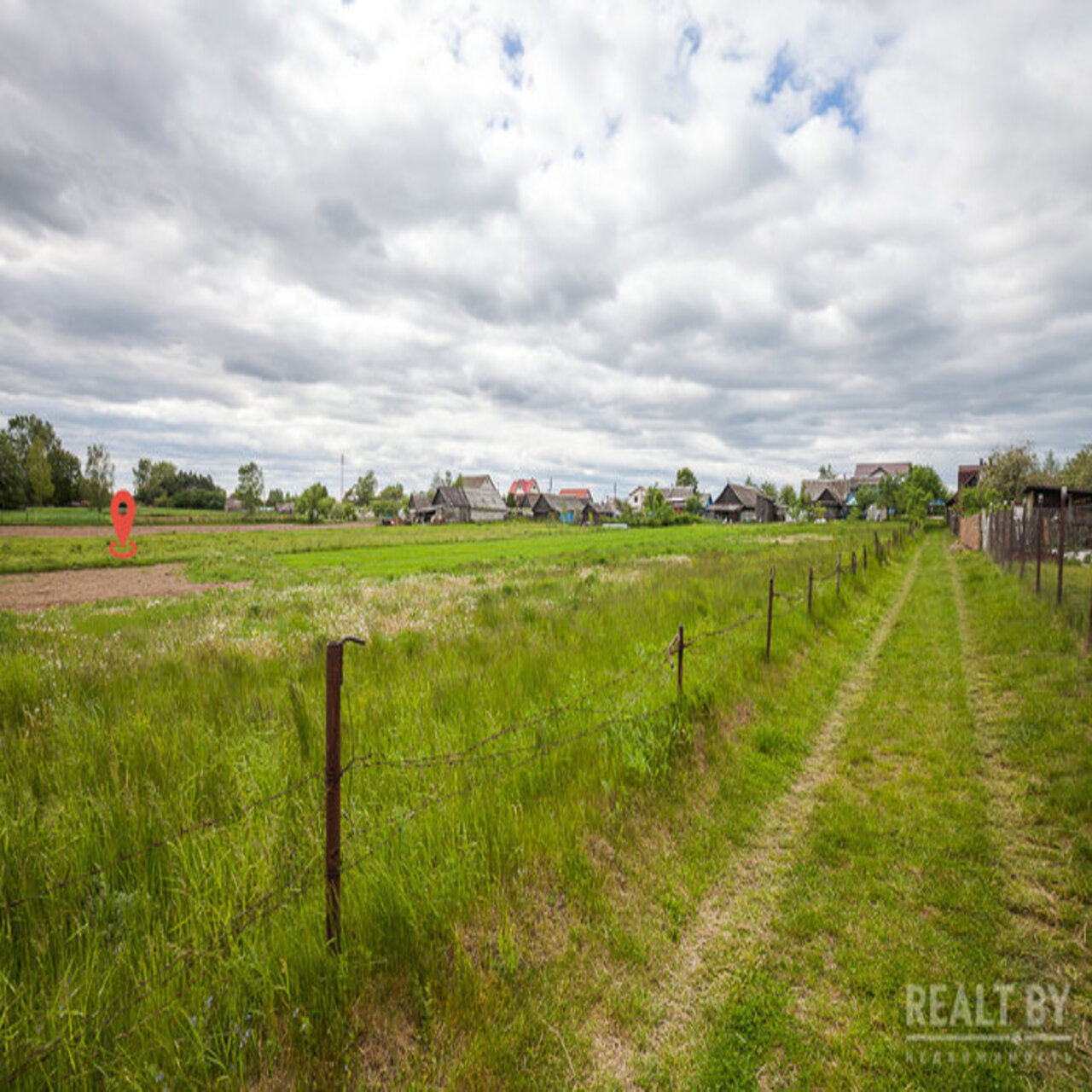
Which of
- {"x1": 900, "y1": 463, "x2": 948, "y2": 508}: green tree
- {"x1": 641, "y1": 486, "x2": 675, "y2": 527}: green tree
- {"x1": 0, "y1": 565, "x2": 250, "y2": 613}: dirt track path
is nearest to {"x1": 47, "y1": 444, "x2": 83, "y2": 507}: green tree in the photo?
{"x1": 0, "y1": 565, "x2": 250, "y2": 613}: dirt track path

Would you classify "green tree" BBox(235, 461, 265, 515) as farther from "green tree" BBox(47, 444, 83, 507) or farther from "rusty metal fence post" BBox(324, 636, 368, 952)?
"rusty metal fence post" BBox(324, 636, 368, 952)

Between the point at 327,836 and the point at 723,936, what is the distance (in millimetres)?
2717

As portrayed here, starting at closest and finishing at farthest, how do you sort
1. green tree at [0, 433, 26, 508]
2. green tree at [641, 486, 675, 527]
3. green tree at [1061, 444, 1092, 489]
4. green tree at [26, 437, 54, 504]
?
green tree at [1061, 444, 1092, 489]
green tree at [0, 433, 26, 508]
green tree at [26, 437, 54, 504]
green tree at [641, 486, 675, 527]

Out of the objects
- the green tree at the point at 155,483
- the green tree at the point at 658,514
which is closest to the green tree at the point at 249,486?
the green tree at the point at 155,483

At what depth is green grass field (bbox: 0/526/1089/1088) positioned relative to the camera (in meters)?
2.54

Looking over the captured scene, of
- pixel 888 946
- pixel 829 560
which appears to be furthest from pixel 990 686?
pixel 829 560

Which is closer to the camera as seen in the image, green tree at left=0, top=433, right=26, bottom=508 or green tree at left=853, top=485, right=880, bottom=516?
green tree at left=0, top=433, right=26, bottom=508

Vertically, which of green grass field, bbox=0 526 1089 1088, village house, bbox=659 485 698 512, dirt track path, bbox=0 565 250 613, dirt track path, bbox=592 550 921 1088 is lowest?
dirt track path, bbox=0 565 250 613

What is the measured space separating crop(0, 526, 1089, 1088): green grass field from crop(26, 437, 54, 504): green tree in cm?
9684

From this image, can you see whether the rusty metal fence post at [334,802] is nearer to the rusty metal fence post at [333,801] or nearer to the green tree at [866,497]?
the rusty metal fence post at [333,801]

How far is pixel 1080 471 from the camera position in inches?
2219

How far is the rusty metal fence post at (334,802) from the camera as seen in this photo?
2789mm

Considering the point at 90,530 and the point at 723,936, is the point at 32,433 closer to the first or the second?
the point at 90,530

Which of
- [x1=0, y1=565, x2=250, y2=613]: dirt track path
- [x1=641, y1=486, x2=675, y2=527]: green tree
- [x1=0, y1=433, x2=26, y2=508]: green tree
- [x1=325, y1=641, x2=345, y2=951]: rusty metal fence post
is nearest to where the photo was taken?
[x1=325, y1=641, x2=345, y2=951]: rusty metal fence post
